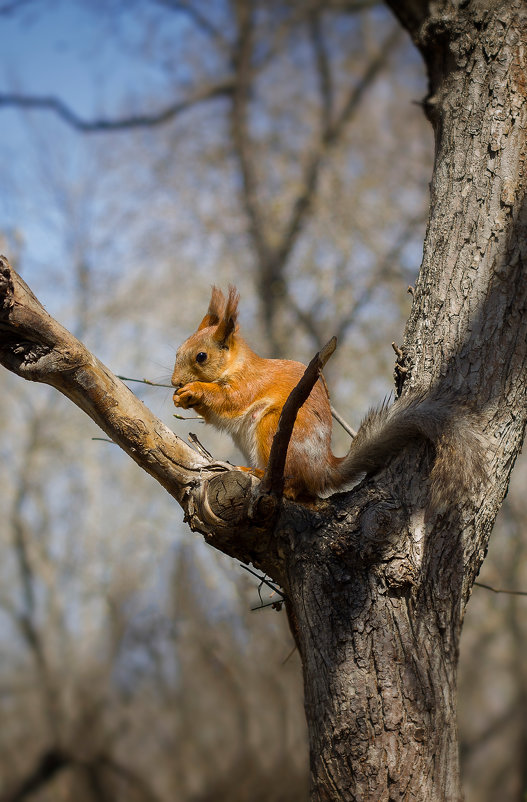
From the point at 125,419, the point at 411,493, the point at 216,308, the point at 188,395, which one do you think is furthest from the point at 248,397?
the point at 411,493

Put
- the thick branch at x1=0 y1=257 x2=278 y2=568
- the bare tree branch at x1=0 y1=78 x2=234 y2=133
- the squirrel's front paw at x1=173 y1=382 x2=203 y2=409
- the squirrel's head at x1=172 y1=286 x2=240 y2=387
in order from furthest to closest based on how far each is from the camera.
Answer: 1. the bare tree branch at x1=0 y1=78 x2=234 y2=133
2. the squirrel's head at x1=172 y1=286 x2=240 y2=387
3. the squirrel's front paw at x1=173 y1=382 x2=203 y2=409
4. the thick branch at x1=0 y1=257 x2=278 y2=568

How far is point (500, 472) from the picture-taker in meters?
1.59

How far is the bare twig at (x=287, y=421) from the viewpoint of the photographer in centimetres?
142

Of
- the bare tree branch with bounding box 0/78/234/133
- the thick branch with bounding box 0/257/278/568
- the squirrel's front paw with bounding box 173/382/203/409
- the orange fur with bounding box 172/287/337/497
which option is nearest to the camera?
the thick branch with bounding box 0/257/278/568

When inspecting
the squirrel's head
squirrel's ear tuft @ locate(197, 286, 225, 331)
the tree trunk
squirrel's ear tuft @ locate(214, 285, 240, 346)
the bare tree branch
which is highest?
the bare tree branch

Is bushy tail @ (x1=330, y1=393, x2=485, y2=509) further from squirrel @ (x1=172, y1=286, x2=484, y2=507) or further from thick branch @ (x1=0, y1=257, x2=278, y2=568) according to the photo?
thick branch @ (x1=0, y1=257, x2=278, y2=568)

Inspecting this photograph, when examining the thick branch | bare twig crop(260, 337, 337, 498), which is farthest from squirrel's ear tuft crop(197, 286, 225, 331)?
bare twig crop(260, 337, 337, 498)

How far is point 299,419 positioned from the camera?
2.01 metres

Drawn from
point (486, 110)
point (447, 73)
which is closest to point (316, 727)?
point (486, 110)

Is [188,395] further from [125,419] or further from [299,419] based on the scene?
[125,419]

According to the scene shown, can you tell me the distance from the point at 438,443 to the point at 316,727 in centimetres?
64

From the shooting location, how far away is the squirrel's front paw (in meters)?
2.21

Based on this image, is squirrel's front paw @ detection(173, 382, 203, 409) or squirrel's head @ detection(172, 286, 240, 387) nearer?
squirrel's front paw @ detection(173, 382, 203, 409)

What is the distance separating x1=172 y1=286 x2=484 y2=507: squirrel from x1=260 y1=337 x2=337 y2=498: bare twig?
0.25m
